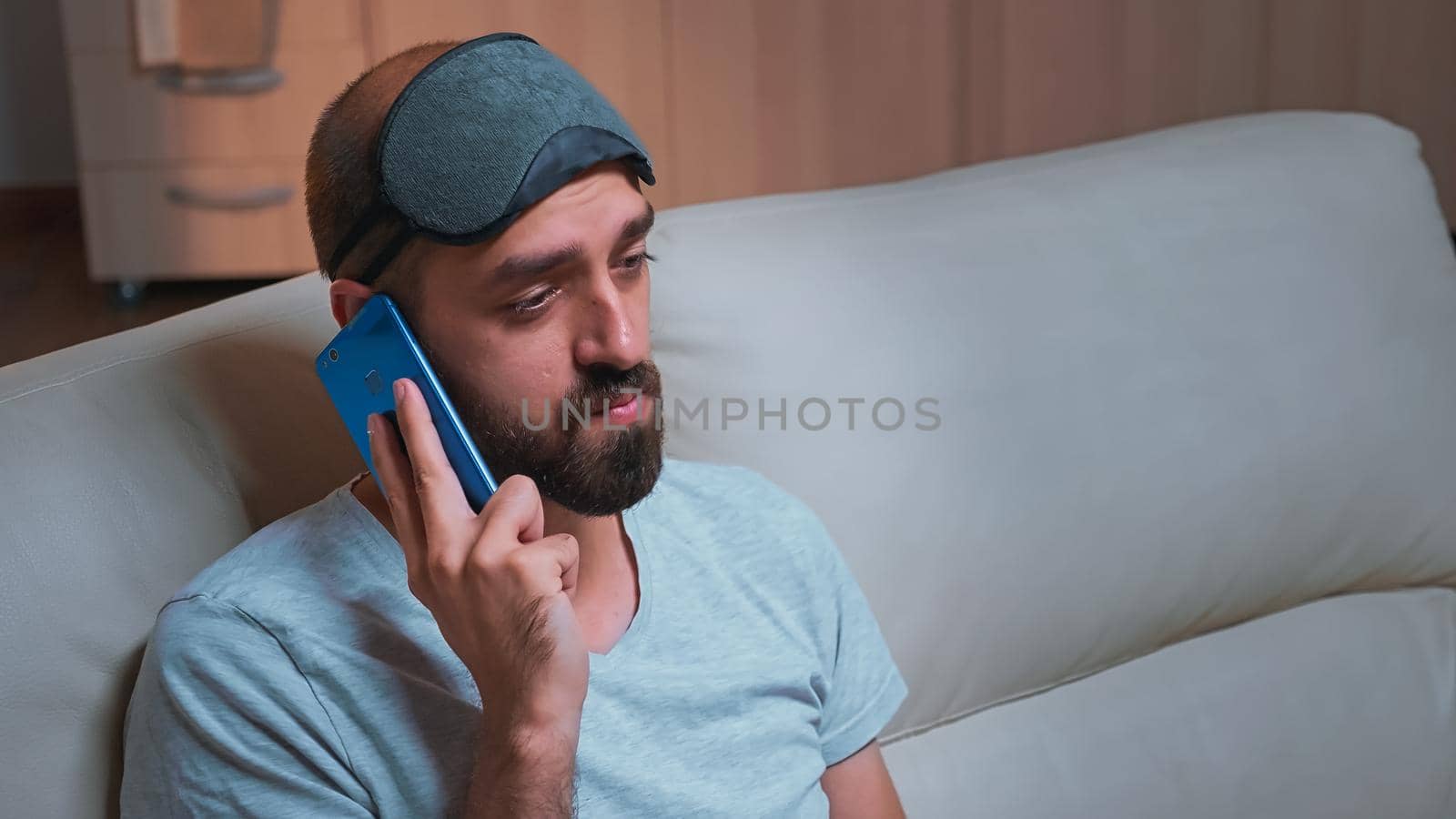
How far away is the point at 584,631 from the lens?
3.57 feet

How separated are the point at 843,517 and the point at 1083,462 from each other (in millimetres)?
274

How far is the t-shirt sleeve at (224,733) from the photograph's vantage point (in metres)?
0.89

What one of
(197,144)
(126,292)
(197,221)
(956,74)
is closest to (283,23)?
(197,144)

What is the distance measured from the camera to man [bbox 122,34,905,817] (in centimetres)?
90

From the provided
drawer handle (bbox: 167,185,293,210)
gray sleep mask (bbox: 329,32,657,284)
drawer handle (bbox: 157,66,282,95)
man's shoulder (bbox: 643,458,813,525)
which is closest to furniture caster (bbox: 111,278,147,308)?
drawer handle (bbox: 167,185,293,210)

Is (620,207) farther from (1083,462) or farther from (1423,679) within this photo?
(1423,679)

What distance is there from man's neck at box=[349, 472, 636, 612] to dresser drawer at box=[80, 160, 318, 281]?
7.45 ft

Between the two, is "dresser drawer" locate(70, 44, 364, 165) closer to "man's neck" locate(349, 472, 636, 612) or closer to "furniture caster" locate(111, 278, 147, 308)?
"furniture caster" locate(111, 278, 147, 308)

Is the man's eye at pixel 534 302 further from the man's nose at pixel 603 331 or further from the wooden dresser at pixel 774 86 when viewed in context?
the wooden dresser at pixel 774 86

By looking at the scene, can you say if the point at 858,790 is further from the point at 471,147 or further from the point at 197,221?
the point at 197,221

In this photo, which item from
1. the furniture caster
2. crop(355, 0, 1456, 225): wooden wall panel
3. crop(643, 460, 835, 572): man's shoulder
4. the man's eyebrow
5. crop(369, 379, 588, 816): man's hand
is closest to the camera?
crop(369, 379, 588, 816): man's hand

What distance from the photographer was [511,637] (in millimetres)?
889

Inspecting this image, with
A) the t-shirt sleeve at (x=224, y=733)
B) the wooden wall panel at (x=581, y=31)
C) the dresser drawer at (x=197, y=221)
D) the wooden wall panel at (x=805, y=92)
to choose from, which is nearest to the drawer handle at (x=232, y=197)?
the dresser drawer at (x=197, y=221)

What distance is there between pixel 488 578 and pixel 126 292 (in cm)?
275
